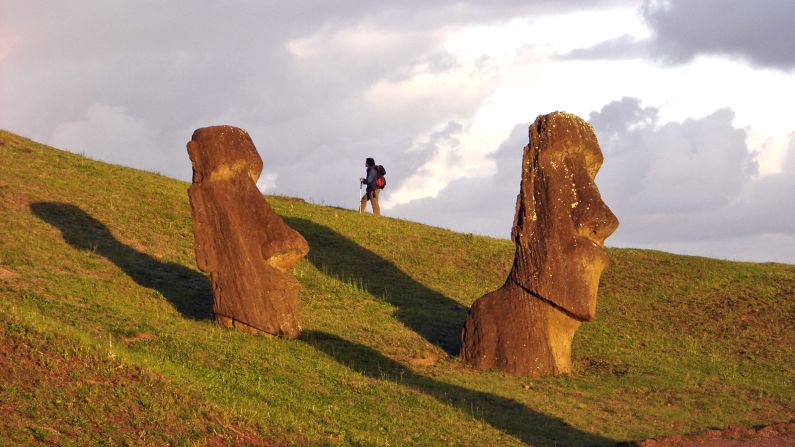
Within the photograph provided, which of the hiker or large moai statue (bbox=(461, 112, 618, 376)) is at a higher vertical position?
the hiker

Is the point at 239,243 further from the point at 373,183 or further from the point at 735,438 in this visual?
the point at 373,183

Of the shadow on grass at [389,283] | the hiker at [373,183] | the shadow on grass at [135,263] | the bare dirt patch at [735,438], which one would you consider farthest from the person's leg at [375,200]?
the bare dirt patch at [735,438]

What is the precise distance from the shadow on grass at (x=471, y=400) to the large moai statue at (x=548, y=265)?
2.26 meters

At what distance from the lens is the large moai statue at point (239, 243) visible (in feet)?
73.7

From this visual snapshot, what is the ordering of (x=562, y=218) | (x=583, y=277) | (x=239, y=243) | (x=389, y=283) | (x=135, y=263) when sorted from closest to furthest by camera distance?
1. (x=583, y=277)
2. (x=239, y=243)
3. (x=562, y=218)
4. (x=135, y=263)
5. (x=389, y=283)

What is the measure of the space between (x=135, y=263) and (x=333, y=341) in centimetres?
664

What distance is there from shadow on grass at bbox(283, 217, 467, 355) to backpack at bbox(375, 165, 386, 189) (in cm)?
359

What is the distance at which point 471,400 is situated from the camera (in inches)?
760

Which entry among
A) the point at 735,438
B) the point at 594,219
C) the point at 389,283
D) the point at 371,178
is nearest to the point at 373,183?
the point at 371,178

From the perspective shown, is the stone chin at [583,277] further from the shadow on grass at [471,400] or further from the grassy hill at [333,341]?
the shadow on grass at [471,400]

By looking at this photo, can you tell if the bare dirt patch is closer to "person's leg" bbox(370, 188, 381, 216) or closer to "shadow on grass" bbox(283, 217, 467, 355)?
"shadow on grass" bbox(283, 217, 467, 355)

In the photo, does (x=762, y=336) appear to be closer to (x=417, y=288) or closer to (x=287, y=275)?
(x=417, y=288)

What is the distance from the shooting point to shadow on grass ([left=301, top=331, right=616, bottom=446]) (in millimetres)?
17547

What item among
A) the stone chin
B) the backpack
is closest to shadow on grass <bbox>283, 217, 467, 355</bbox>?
the stone chin
